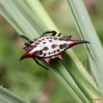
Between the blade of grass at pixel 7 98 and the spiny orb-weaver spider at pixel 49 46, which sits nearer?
the blade of grass at pixel 7 98

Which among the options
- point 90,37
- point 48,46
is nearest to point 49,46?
point 48,46

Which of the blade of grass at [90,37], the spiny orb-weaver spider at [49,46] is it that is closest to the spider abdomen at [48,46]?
the spiny orb-weaver spider at [49,46]

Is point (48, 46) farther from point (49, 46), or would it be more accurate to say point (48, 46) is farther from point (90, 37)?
point (90, 37)

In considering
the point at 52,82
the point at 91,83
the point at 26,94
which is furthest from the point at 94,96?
the point at 52,82

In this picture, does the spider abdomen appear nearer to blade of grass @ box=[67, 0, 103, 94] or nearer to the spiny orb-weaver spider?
the spiny orb-weaver spider

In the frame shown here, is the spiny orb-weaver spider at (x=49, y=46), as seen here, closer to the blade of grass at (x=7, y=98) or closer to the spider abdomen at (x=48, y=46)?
the spider abdomen at (x=48, y=46)
